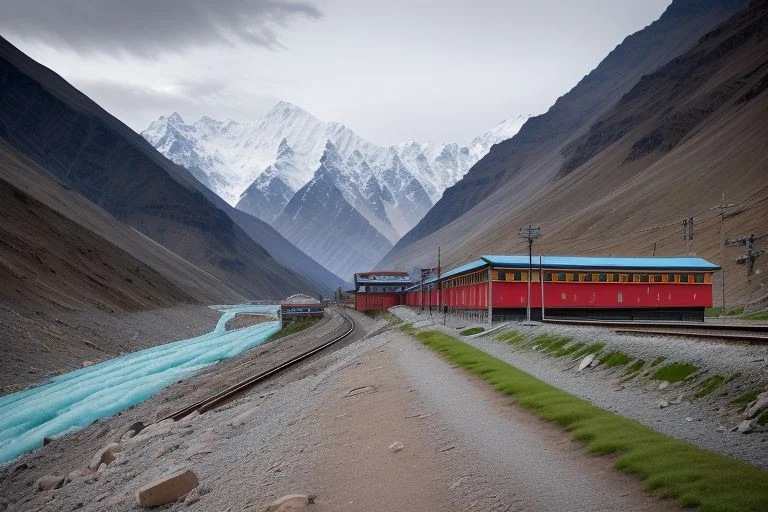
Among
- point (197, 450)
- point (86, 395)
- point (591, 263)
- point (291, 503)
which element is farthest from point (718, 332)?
point (86, 395)

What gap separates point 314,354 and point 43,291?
97.9ft

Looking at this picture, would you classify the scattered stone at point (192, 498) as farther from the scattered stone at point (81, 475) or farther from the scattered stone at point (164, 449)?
the scattered stone at point (81, 475)

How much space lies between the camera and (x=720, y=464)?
26.7 feet

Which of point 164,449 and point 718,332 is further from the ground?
point 718,332

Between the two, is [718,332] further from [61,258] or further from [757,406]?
[61,258]

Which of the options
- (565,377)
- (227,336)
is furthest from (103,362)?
(565,377)

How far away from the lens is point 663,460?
333 inches

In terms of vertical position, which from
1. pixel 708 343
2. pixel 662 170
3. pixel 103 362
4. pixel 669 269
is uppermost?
pixel 662 170

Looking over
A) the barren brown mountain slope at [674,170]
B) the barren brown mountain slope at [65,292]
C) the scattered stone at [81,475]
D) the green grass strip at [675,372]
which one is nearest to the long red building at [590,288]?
the barren brown mountain slope at [674,170]

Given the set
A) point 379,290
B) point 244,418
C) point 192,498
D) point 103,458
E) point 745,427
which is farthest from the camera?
point 379,290

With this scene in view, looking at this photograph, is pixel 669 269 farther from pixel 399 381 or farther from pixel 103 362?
pixel 103 362

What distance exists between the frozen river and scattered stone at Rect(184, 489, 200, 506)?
15769mm

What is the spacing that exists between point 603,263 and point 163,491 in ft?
129

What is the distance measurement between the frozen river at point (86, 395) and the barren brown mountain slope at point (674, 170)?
5750cm
